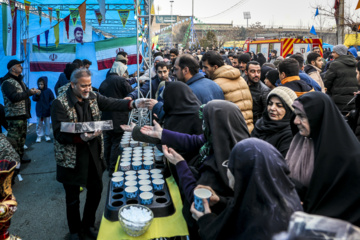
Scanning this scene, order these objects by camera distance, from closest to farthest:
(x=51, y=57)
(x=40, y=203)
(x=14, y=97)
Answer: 1. (x=40, y=203)
2. (x=14, y=97)
3. (x=51, y=57)

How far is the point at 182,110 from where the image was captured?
9.18 feet

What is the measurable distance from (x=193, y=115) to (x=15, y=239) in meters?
1.79

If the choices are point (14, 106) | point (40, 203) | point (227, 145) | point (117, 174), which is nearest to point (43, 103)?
point (14, 106)

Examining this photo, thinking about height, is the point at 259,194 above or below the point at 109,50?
below

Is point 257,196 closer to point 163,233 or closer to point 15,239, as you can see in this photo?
point 163,233

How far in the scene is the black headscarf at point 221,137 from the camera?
75.3 inches

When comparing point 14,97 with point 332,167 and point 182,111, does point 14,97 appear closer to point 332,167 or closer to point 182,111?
point 182,111

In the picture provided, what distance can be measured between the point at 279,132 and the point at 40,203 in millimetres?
3585


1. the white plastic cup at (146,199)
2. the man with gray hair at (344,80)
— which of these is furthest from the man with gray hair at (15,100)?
the man with gray hair at (344,80)

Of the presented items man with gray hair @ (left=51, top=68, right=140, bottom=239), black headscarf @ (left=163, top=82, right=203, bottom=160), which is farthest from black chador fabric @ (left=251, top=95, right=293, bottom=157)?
man with gray hair @ (left=51, top=68, right=140, bottom=239)

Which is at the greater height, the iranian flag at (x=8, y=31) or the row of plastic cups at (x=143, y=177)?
the iranian flag at (x=8, y=31)

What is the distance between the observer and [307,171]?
77.9 inches

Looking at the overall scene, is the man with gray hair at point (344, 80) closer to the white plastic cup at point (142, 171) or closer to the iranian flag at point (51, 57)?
the white plastic cup at point (142, 171)

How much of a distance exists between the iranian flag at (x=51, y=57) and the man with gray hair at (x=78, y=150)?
580 cm
